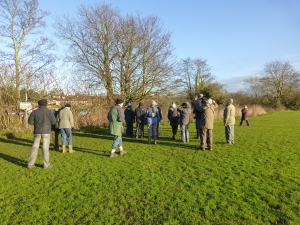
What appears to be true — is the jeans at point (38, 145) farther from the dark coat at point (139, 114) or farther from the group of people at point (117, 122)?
the dark coat at point (139, 114)

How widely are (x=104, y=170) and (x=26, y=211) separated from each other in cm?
225

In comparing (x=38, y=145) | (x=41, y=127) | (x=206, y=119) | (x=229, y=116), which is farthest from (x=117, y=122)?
(x=229, y=116)

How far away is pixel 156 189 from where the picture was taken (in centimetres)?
439

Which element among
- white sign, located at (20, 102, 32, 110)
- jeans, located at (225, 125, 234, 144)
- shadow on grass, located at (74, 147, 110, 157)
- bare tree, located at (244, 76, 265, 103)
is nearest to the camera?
shadow on grass, located at (74, 147, 110, 157)

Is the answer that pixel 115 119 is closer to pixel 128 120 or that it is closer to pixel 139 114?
pixel 139 114

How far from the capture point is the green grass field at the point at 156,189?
11.1 feet

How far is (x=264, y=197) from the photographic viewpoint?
3910 mm

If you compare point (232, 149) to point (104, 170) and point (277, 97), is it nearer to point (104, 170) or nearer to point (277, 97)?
point (104, 170)

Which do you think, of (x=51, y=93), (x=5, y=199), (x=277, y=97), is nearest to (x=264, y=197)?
(x=5, y=199)

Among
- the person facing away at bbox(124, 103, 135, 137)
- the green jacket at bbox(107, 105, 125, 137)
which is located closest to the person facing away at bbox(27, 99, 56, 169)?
the green jacket at bbox(107, 105, 125, 137)

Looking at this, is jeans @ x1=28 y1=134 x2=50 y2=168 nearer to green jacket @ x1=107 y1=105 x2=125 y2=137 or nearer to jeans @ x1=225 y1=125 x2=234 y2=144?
green jacket @ x1=107 y1=105 x2=125 y2=137

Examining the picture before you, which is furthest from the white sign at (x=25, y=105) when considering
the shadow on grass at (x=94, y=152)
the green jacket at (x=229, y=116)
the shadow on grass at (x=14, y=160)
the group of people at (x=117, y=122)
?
the green jacket at (x=229, y=116)

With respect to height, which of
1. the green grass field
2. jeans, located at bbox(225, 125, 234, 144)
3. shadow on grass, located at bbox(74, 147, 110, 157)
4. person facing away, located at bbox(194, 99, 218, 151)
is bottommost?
the green grass field

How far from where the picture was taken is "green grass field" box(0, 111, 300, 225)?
11.1ft
